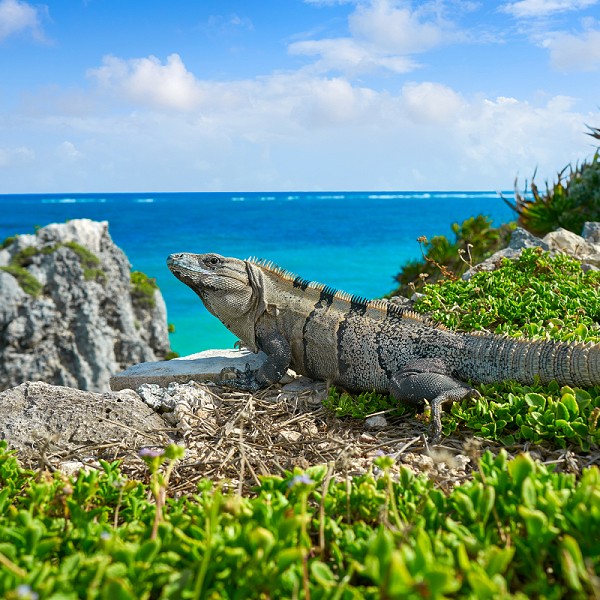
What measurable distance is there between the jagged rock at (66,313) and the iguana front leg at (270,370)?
12701mm

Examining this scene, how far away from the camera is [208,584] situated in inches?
78.4

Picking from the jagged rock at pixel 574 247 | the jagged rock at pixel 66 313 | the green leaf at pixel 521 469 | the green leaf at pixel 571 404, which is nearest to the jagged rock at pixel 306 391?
the green leaf at pixel 571 404

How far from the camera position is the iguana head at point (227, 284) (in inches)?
199

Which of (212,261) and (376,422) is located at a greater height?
(212,261)

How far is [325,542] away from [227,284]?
2.91 meters

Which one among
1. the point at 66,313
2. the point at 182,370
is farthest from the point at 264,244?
the point at 182,370

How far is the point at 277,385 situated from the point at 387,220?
293ft

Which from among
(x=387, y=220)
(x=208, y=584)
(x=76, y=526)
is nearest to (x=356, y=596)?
(x=208, y=584)

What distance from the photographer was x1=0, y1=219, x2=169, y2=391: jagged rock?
16406mm

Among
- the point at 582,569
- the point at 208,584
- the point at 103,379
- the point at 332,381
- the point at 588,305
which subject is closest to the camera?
the point at 582,569

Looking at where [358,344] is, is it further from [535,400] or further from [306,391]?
[535,400]

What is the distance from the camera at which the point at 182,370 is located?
17.1 feet

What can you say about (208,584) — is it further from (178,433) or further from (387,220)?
(387,220)

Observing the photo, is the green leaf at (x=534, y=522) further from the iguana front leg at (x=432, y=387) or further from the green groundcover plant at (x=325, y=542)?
the iguana front leg at (x=432, y=387)
